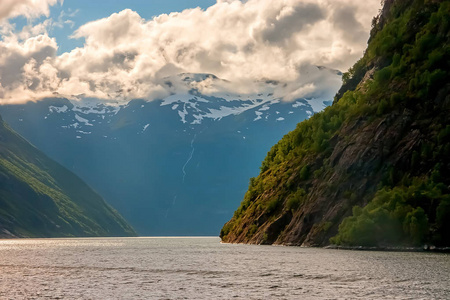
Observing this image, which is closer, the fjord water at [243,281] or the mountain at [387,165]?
the fjord water at [243,281]

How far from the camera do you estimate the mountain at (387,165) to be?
14350 cm

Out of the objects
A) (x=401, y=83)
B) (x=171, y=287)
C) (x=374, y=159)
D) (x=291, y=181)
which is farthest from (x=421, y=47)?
(x=171, y=287)

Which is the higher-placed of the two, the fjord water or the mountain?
the mountain

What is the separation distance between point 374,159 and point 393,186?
10.5 meters

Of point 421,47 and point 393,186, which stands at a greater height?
point 421,47

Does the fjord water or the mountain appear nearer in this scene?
the fjord water

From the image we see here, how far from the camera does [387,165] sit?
525 feet

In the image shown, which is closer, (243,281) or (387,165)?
(243,281)

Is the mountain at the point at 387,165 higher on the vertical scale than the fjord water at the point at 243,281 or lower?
higher

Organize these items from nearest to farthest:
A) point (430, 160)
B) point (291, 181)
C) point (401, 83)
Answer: point (430, 160) → point (401, 83) → point (291, 181)

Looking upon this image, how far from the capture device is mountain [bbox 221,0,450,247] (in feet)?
471

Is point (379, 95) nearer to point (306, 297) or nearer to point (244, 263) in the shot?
point (244, 263)

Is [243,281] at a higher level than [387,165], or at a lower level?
lower

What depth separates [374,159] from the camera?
163 m
